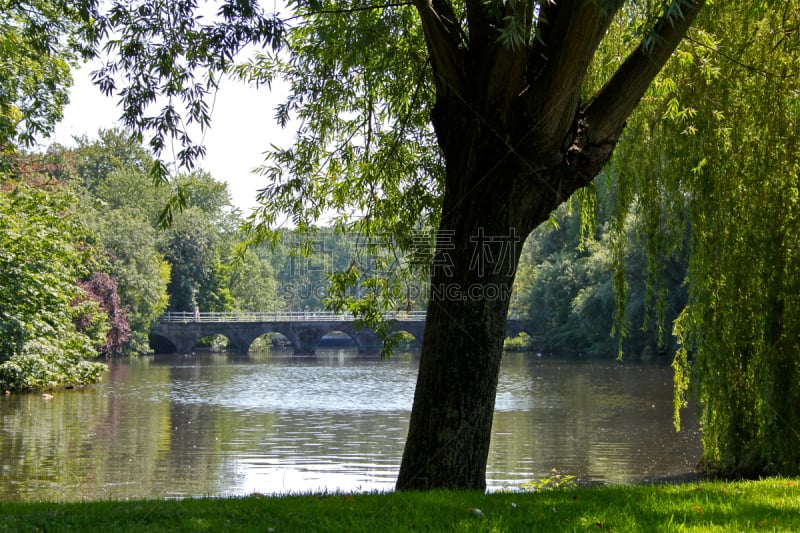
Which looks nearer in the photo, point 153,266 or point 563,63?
point 563,63

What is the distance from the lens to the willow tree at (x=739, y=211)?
9.27 m

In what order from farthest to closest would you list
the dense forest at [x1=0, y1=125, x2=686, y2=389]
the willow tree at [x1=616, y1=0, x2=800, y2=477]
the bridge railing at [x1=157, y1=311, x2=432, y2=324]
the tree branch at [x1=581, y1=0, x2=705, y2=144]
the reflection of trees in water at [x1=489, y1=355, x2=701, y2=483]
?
the bridge railing at [x1=157, y1=311, x2=432, y2=324]
the dense forest at [x1=0, y1=125, x2=686, y2=389]
the reflection of trees in water at [x1=489, y1=355, x2=701, y2=483]
the willow tree at [x1=616, y1=0, x2=800, y2=477]
the tree branch at [x1=581, y1=0, x2=705, y2=144]

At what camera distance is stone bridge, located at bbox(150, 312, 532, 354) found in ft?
185

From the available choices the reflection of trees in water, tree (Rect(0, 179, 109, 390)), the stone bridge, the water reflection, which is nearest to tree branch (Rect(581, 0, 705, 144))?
the water reflection

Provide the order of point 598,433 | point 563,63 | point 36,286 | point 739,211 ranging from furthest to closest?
point 36,286 → point 598,433 → point 739,211 → point 563,63

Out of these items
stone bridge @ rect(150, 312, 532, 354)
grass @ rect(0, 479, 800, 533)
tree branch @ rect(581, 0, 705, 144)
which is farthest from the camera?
A: stone bridge @ rect(150, 312, 532, 354)

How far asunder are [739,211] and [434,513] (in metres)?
6.68

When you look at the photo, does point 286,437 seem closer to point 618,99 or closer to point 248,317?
point 618,99

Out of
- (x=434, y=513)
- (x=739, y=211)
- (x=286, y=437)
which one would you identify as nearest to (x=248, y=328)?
(x=286, y=437)

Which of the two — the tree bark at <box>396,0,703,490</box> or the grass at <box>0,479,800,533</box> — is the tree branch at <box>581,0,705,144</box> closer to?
the tree bark at <box>396,0,703,490</box>

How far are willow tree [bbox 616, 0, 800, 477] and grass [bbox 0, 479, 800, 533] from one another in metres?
4.21

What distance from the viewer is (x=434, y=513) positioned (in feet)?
15.1

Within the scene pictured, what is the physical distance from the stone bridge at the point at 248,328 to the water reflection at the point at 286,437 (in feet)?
84.9

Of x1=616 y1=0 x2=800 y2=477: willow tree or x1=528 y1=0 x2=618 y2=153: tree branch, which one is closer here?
x1=528 y1=0 x2=618 y2=153: tree branch
